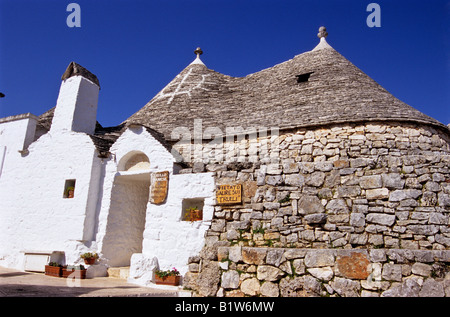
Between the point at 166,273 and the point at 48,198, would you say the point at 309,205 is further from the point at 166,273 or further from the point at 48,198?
the point at 48,198

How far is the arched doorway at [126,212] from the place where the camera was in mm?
8234

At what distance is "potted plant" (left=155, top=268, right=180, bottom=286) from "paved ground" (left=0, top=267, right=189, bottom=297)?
0.15 meters

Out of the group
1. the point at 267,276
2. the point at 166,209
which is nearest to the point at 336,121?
the point at 267,276

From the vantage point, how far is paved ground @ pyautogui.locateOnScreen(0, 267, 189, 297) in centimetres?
542

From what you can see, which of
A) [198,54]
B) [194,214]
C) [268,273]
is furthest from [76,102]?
[268,273]

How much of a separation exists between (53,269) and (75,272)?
0.67m

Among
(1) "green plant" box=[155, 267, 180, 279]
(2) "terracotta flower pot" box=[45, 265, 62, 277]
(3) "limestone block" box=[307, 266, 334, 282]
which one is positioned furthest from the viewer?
(2) "terracotta flower pot" box=[45, 265, 62, 277]

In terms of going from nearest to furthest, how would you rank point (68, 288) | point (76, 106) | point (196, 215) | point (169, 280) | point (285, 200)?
point (68, 288)
point (285, 200)
point (169, 280)
point (196, 215)
point (76, 106)

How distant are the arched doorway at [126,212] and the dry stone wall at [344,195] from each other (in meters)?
1.86

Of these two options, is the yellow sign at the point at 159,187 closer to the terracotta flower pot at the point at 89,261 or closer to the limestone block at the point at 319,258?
the terracotta flower pot at the point at 89,261

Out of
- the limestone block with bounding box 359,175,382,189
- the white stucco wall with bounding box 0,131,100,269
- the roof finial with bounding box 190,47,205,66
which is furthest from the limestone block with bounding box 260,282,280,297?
the roof finial with bounding box 190,47,205,66

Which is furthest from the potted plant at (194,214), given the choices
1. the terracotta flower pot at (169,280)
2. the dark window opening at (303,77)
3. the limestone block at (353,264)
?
the dark window opening at (303,77)

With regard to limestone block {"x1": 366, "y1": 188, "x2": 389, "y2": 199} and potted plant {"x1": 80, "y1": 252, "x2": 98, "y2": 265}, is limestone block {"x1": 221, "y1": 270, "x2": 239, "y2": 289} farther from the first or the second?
potted plant {"x1": 80, "y1": 252, "x2": 98, "y2": 265}

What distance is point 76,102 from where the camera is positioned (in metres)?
9.45
